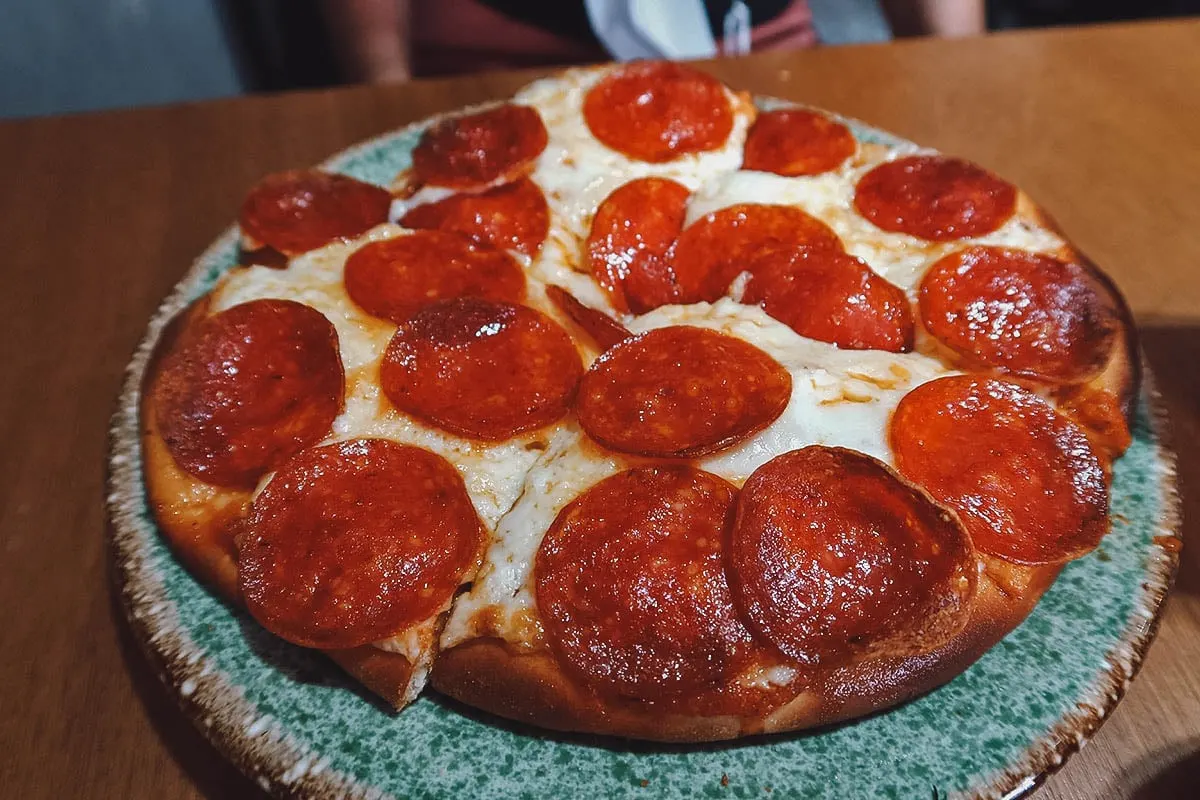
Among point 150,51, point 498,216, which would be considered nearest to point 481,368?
point 498,216

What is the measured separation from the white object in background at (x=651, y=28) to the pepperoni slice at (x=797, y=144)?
0.92 m

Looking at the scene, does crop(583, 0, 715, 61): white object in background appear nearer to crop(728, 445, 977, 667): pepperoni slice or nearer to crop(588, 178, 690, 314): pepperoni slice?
crop(588, 178, 690, 314): pepperoni slice

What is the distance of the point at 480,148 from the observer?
1.74m

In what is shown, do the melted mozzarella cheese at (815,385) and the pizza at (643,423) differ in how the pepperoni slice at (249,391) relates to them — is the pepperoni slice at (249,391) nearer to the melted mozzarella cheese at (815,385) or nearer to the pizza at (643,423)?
the pizza at (643,423)

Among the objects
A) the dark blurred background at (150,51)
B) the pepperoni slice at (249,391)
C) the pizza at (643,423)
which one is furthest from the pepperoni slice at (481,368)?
the dark blurred background at (150,51)

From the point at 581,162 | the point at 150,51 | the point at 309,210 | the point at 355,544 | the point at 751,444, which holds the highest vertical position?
the point at 150,51

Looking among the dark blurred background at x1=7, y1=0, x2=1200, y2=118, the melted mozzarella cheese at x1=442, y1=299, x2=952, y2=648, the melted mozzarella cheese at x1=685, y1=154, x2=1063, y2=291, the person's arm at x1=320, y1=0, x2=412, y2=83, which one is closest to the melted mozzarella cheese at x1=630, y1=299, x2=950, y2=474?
the melted mozzarella cheese at x1=442, y1=299, x2=952, y2=648

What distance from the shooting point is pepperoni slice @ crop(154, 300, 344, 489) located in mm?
1275

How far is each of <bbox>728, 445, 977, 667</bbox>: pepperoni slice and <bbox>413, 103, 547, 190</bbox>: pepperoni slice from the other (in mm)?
907

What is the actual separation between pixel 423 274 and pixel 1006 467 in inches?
39.5

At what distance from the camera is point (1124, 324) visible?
1.41 meters

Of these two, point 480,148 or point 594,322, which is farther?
point 480,148

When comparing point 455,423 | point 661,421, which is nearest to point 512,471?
point 455,423

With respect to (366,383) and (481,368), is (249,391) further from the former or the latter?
(481,368)
